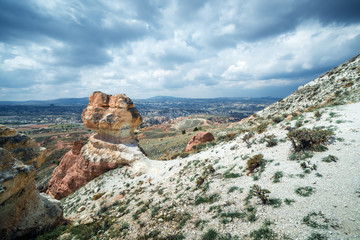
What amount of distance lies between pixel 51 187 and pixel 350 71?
129 feet

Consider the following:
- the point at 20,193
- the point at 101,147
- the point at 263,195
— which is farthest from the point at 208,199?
the point at 101,147

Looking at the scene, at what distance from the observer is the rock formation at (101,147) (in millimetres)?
16297

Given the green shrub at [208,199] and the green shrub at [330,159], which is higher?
the green shrub at [330,159]

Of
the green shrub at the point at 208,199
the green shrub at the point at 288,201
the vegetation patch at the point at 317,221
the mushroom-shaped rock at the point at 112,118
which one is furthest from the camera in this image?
the mushroom-shaped rock at the point at 112,118

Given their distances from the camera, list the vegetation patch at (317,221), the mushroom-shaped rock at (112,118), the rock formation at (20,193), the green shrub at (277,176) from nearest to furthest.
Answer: the vegetation patch at (317,221)
the rock formation at (20,193)
the green shrub at (277,176)
the mushroom-shaped rock at (112,118)

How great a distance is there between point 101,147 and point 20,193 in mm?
10242

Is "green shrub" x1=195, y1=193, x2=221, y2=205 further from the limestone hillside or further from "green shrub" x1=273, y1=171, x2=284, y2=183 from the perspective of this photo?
"green shrub" x1=273, y1=171, x2=284, y2=183

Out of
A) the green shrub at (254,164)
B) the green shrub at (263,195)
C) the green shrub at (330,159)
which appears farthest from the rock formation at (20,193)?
the green shrub at (330,159)

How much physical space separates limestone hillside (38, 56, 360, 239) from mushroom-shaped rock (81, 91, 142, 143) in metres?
6.44

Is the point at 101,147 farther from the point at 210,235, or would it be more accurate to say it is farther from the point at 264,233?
the point at 264,233

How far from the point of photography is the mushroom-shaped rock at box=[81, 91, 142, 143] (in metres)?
17.5

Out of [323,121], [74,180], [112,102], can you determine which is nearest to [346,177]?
[323,121]

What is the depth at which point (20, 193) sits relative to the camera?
7.27 m

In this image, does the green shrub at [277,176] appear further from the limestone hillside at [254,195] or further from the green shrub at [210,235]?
the green shrub at [210,235]
